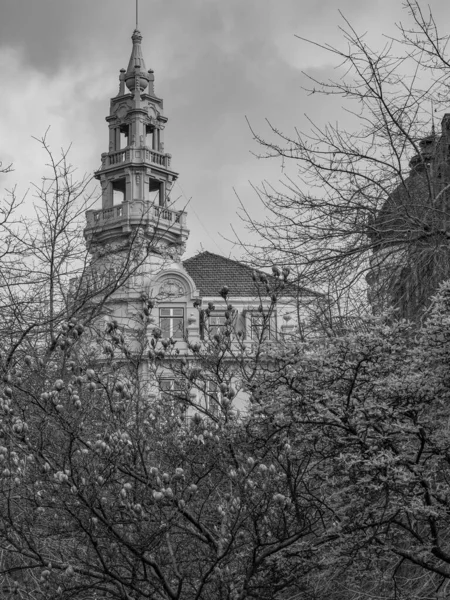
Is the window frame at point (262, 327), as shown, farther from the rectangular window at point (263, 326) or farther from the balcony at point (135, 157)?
the balcony at point (135, 157)

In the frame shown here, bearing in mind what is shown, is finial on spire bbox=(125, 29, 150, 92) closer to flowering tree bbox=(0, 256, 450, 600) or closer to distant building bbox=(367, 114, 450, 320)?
distant building bbox=(367, 114, 450, 320)

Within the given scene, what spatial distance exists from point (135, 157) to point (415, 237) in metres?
26.9

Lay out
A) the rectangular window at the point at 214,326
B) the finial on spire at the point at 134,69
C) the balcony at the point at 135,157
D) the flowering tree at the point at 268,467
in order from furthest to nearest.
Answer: the finial on spire at the point at 134,69
the balcony at the point at 135,157
the rectangular window at the point at 214,326
the flowering tree at the point at 268,467

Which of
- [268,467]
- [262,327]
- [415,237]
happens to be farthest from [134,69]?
[268,467]

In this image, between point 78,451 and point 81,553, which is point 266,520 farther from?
point 81,553

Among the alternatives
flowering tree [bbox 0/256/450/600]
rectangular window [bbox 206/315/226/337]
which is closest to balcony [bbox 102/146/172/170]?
rectangular window [bbox 206/315/226/337]

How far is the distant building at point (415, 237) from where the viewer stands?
959cm

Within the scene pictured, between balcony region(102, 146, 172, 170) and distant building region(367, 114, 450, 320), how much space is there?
2532 centimetres

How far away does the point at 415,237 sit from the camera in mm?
9688

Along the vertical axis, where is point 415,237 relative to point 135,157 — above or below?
below

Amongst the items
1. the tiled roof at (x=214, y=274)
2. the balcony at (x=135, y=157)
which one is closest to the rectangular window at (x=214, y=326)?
the tiled roof at (x=214, y=274)

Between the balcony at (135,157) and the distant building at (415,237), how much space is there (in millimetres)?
25322

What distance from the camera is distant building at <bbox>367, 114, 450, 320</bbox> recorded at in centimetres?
959

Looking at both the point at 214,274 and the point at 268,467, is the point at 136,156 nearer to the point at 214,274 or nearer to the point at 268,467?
the point at 214,274
